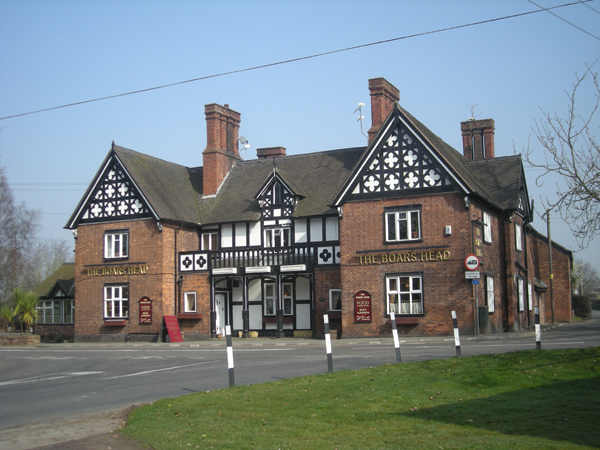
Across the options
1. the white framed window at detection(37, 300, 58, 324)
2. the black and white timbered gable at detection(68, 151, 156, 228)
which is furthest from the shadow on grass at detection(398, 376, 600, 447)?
the white framed window at detection(37, 300, 58, 324)

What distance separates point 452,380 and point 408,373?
4.51 feet

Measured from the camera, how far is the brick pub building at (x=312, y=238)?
29.6m

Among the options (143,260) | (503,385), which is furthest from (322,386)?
(143,260)

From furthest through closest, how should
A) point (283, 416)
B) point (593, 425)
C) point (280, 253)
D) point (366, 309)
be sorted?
point (280, 253), point (366, 309), point (283, 416), point (593, 425)

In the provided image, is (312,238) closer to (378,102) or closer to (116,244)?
(378,102)

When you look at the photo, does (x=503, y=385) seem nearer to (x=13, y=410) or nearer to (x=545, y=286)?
(x=13, y=410)

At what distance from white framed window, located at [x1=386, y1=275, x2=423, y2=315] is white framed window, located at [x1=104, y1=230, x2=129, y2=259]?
14.9m

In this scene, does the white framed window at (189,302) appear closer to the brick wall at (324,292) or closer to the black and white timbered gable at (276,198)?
the black and white timbered gable at (276,198)

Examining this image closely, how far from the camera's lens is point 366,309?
1196 inches

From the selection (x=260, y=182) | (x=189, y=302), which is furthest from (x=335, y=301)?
(x=260, y=182)

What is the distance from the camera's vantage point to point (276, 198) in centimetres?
3525

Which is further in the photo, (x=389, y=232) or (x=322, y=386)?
(x=389, y=232)

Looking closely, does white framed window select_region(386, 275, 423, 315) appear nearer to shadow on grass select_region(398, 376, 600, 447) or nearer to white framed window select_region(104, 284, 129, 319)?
white framed window select_region(104, 284, 129, 319)

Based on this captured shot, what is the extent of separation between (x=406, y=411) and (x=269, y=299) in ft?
89.7
